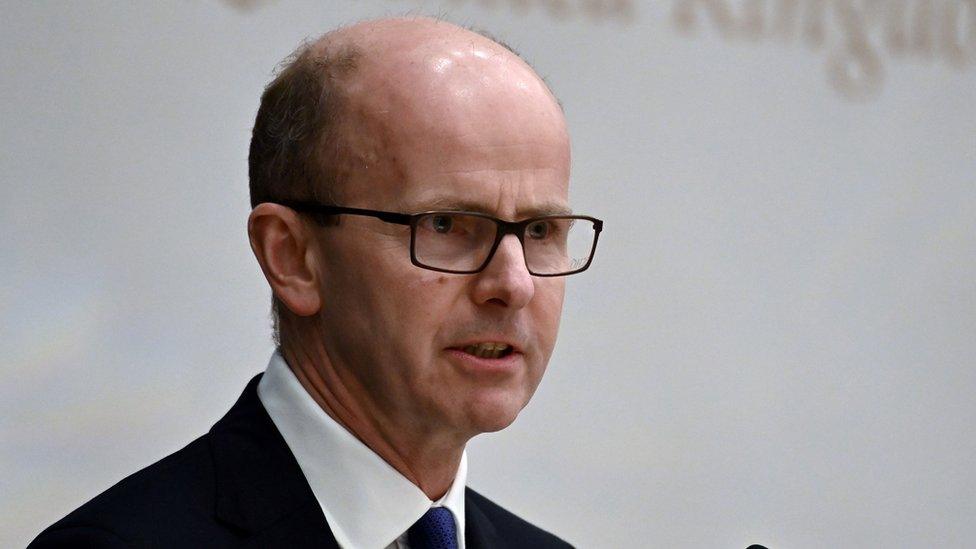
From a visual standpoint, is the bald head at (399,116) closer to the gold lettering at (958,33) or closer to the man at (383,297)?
the man at (383,297)

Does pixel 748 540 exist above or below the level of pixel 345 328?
below

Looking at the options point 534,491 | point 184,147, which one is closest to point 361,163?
point 184,147

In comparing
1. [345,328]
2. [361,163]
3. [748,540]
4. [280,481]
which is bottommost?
[748,540]

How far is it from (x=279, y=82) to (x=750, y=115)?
1.62m

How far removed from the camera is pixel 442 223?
1.76 m

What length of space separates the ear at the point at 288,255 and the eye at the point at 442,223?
0.18 meters

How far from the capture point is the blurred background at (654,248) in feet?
8.50

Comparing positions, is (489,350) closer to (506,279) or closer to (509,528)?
(506,279)

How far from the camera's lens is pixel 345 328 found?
5.97 ft

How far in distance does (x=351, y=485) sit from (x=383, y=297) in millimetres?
250

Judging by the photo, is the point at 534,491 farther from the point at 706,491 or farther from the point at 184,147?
the point at 184,147

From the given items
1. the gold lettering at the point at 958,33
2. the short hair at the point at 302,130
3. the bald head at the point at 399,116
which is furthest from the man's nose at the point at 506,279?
the gold lettering at the point at 958,33

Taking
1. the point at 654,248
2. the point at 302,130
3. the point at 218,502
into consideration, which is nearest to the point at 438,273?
the point at 302,130

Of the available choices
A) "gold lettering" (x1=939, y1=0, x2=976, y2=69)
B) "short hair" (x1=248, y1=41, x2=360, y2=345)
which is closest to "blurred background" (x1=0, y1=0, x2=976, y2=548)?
"gold lettering" (x1=939, y1=0, x2=976, y2=69)
